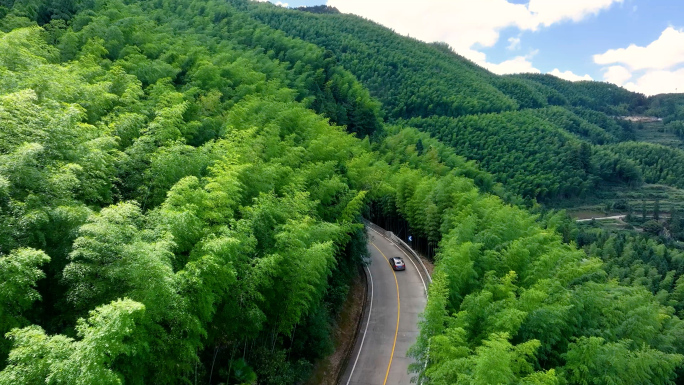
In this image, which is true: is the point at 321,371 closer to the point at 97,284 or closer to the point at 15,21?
the point at 97,284

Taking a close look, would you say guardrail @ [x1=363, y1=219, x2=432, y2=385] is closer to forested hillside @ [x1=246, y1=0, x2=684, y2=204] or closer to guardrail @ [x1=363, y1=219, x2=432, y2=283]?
guardrail @ [x1=363, y1=219, x2=432, y2=283]

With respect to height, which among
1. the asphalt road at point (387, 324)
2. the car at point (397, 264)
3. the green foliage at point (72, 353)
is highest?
the green foliage at point (72, 353)

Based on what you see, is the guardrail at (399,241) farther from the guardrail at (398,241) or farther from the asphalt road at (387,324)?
the asphalt road at (387,324)

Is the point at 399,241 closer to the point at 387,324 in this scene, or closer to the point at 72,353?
the point at 387,324

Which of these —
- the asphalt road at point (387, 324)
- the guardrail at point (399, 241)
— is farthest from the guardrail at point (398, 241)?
the asphalt road at point (387, 324)

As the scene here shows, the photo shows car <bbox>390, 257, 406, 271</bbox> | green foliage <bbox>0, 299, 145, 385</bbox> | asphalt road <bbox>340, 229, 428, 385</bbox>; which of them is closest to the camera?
green foliage <bbox>0, 299, 145, 385</bbox>

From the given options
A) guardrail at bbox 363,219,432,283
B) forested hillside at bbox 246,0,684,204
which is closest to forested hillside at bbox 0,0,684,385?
guardrail at bbox 363,219,432,283
